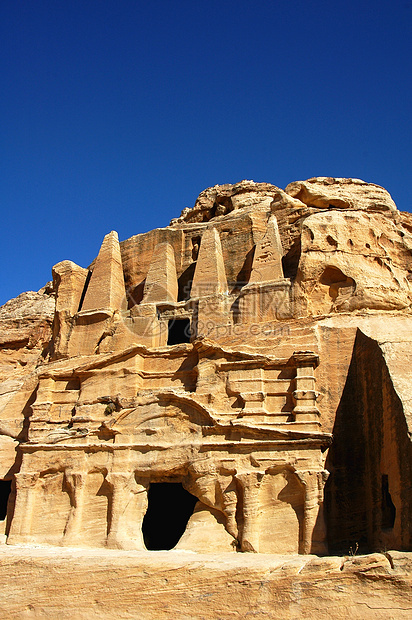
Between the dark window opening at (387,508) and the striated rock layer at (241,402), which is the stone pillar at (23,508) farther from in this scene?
the dark window opening at (387,508)

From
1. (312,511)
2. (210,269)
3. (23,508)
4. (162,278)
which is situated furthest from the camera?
(162,278)

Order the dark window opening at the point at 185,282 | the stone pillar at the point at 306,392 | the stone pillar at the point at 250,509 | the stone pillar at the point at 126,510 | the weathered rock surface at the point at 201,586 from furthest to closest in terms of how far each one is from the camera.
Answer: the dark window opening at the point at 185,282 → the stone pillar at the point at 306,392 → the stone pillar at the point at 126,510 → the stone pillar at the point at 250,509 → the weathered rock surface at the point at 201,586

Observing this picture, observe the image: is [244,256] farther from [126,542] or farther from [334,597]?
[334,597]

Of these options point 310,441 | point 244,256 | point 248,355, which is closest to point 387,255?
point 244,256

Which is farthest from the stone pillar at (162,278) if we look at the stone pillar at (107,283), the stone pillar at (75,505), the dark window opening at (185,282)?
the stone pillar at (75,505)

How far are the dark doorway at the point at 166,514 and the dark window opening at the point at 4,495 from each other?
426 cm

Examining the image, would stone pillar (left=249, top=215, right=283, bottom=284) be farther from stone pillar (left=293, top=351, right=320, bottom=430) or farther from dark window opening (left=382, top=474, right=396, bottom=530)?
dark window opening (left=382, top=474, right=396, bottom=530)

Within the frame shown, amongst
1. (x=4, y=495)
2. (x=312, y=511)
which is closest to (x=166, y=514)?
(x=4, y=495)

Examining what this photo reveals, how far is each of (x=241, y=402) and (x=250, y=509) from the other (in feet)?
7.97

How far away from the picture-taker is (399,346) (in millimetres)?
12016

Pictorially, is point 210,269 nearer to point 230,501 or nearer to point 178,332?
point 178,332

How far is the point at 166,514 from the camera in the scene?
15602 millimetres

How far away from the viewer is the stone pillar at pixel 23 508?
524 inches

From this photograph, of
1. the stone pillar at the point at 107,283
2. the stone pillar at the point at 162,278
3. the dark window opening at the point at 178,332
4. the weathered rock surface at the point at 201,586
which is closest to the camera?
the weathered rock surface at the point at 201,586
